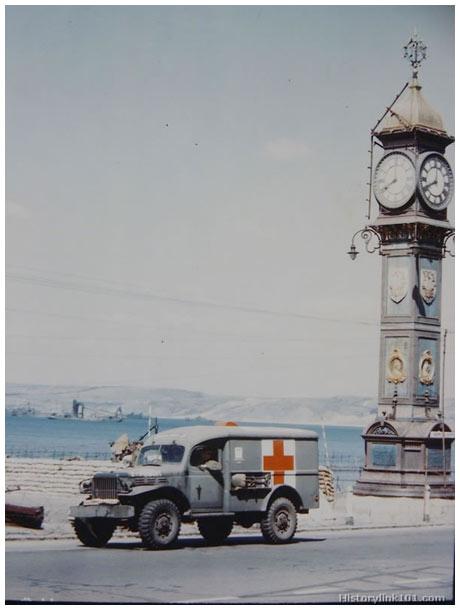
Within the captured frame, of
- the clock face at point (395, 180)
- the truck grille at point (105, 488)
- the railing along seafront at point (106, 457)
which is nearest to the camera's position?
the truck grille at point (105, 488)

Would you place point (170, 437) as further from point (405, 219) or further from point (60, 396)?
point (405, 219)

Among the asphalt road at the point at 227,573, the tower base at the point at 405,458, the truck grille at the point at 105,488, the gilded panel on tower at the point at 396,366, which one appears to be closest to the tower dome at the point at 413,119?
the gilded panel on tower at the point at 396,366

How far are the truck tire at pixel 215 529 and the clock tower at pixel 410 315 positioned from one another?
28.0 feet

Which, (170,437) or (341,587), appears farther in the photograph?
(170,437)

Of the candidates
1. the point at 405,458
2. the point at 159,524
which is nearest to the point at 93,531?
the point at 159,524

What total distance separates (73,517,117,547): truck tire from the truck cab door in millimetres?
1438

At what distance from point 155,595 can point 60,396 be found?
508 centimetres

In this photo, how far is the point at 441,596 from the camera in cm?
1781

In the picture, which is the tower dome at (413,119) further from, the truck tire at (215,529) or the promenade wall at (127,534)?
the truck tire at (215,529)

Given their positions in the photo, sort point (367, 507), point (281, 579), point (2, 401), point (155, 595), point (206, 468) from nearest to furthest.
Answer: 1. point (155, 595)
2. point (281, 579)
3. point (2, 401)
4. point (206, 468)
5. point (367, 507)

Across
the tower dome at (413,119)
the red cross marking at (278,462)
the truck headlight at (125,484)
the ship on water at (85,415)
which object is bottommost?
the truck headlight at (125,484)

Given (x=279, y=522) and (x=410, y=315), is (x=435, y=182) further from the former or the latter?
(x=279, y=522)

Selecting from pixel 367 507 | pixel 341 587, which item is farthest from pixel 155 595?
pixel 367 507

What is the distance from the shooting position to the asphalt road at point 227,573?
16688mm
